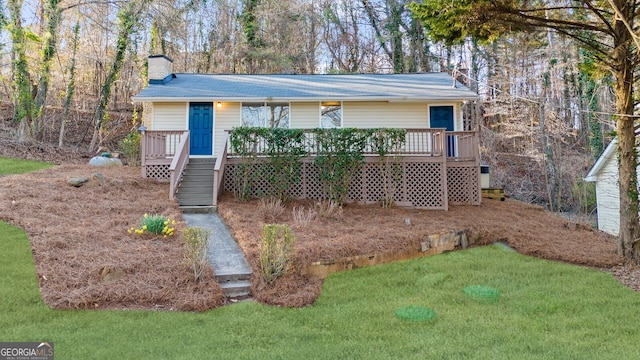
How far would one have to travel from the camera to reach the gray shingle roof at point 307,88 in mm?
11156

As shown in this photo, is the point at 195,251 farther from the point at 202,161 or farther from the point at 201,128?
the point at 201,128

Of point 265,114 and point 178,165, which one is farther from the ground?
point 265,114

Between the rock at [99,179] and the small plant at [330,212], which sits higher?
the rock at [99,179]

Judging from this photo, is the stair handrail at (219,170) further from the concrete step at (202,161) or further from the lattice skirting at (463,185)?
the lattice skirting at (463,185)

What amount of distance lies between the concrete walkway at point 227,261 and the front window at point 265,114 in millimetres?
4997

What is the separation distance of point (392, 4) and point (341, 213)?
19.0 m

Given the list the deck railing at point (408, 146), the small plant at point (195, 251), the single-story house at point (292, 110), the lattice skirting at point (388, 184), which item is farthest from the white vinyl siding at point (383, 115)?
the small plant at point (195, 251)

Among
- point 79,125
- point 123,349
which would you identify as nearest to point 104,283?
point 123,349

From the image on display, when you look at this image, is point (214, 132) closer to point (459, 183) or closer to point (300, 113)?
point (300, 113)

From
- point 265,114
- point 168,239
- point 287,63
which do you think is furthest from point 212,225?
point 287,63

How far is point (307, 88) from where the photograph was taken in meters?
12.5

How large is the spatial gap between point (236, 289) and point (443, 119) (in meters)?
9.26

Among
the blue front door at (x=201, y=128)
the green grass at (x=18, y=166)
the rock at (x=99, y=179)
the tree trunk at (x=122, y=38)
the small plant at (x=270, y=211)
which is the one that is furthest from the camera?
the tree trunk at (x=122, y=38)

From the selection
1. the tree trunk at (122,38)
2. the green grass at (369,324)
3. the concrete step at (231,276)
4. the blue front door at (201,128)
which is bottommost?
the green grass at (369,324)
